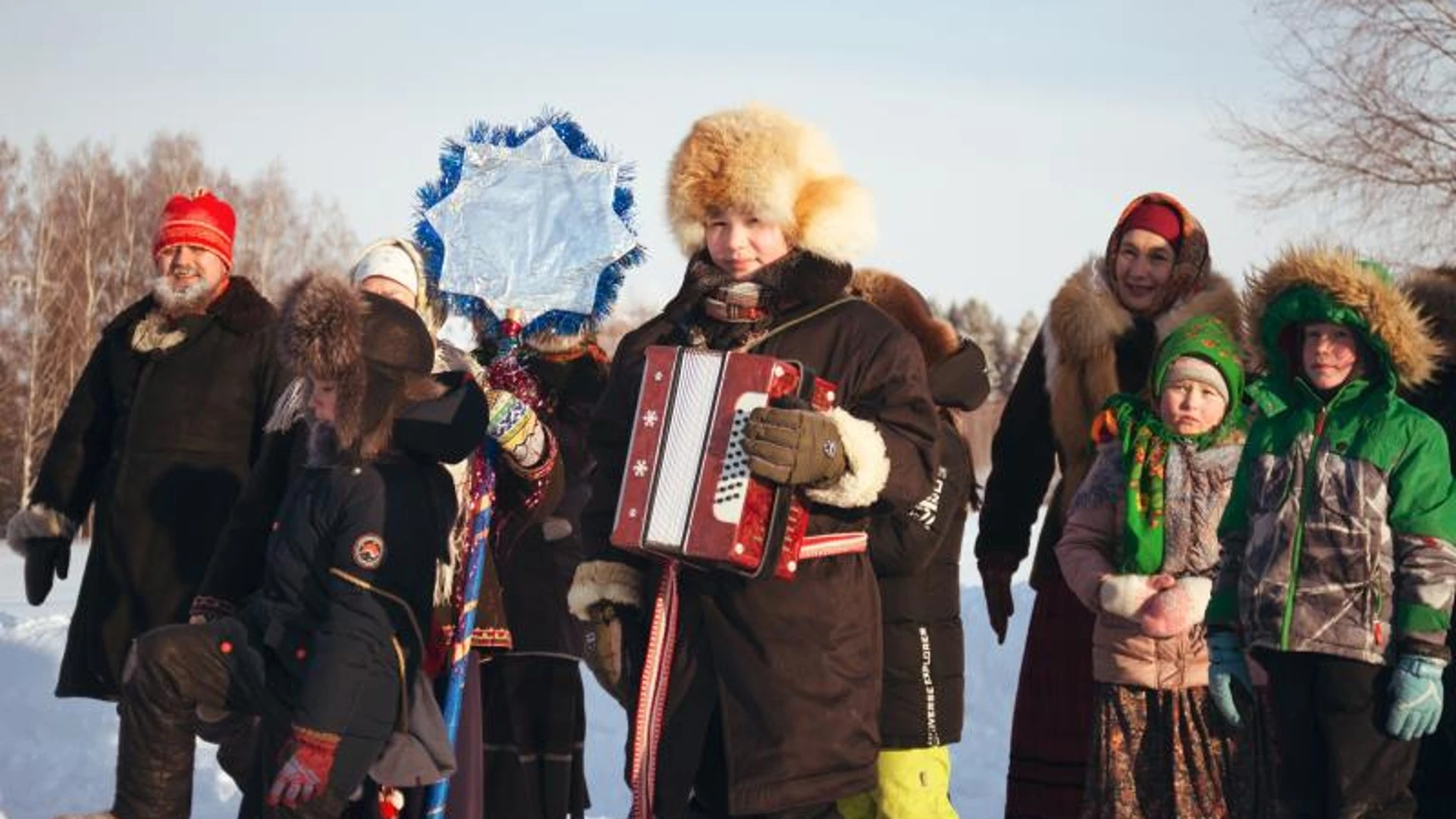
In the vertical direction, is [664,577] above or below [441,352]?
below

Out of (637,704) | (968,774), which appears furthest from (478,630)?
(968,774)

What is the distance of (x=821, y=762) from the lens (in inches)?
184

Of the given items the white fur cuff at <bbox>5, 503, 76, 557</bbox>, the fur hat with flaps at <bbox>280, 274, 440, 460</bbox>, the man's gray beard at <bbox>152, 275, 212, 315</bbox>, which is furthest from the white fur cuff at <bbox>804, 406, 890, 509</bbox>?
the white fur cuff at <bbox>5, 503, 76, 557</bbox>

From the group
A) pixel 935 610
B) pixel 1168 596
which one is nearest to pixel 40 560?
pixel 935 610

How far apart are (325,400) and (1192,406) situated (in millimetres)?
2431

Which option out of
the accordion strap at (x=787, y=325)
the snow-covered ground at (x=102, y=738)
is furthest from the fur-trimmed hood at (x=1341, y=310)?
the snow-covered ground at (x=102, y=738)

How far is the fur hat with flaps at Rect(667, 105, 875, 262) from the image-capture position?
4.99 metres

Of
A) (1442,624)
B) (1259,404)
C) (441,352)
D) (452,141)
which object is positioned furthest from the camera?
(452,141)

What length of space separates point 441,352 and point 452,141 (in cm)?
107

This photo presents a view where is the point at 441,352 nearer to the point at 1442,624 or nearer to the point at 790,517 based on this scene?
the point at 790,517

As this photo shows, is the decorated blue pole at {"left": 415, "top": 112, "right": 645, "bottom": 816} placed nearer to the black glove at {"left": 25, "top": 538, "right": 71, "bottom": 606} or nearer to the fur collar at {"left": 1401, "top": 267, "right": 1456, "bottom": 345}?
the black glove at {"left": 25, "top": 538, "right": 71, "bottom": 606}

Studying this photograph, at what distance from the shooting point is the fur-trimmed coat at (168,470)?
279 inches

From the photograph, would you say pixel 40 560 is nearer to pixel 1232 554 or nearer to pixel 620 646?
pixel 620 646

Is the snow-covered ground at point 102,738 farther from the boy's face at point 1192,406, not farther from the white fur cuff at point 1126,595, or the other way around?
the boy's face at point 1192,406
